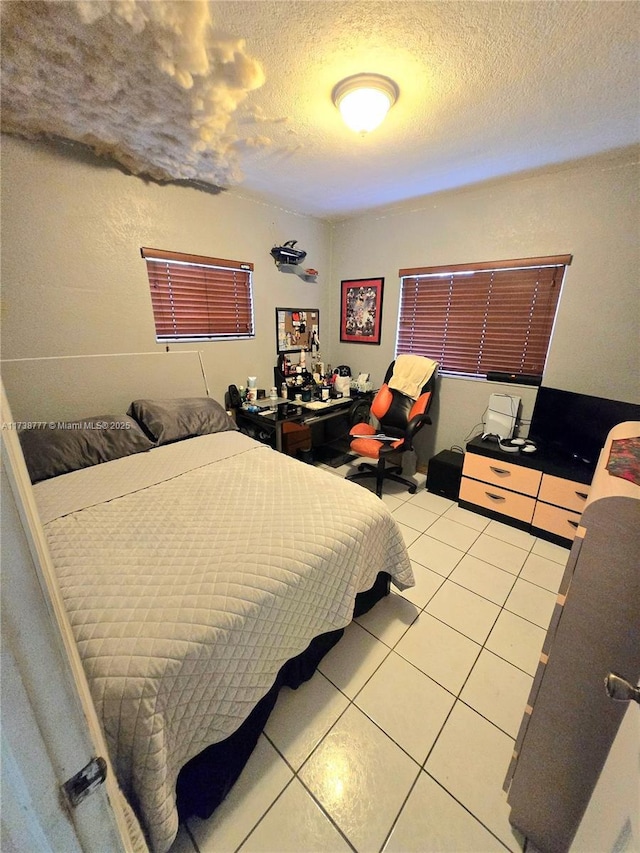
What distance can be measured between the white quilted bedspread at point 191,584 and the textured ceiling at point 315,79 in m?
1.87

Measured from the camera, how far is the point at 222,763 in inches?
42.3

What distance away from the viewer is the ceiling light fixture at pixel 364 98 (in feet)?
4.86

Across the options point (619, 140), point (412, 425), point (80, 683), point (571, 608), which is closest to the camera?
point (80, 683)

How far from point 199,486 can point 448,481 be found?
2.15 meters

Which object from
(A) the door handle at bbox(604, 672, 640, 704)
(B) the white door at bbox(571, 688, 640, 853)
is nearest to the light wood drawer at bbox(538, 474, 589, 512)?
(B) the white door at bbox(571, 688, 640, 853)

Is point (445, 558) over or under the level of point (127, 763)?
under

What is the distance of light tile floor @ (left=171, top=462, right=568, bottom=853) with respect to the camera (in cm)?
104

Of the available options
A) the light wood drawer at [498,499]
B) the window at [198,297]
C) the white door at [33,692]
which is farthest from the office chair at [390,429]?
the white door at [33,692]

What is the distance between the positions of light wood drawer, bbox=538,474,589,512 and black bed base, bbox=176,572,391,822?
2005mm

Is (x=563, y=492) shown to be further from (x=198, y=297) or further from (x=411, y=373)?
(x=198, y=297)

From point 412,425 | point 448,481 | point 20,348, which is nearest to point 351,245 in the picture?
point 412,425

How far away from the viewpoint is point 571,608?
2.65 feet

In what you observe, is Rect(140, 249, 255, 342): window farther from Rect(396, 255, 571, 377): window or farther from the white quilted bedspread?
Rect(396, 255, 571, 377): window

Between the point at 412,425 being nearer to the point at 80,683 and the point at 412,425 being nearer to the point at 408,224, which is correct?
the point at 408,224
